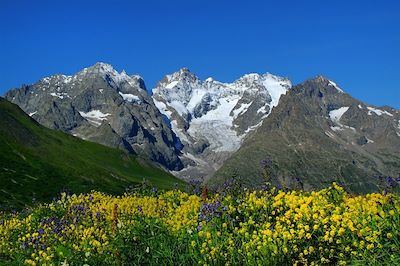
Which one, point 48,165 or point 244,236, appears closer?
point 244,236

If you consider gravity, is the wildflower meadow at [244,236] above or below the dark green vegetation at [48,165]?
below

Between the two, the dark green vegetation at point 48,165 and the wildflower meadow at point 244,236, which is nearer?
the wildflower meadow at point 244,236

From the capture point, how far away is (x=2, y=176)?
230ft

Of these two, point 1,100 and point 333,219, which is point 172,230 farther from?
point 1,100

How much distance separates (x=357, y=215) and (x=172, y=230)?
5089 mm

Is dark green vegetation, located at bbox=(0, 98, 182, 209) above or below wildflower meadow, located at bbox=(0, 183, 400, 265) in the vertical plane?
above

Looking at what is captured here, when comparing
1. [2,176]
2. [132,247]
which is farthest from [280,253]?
[2,176]

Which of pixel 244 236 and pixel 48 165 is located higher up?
pixel 48 165

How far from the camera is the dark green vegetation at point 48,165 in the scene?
228ft

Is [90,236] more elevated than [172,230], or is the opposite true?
[172,230]

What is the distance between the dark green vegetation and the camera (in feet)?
228

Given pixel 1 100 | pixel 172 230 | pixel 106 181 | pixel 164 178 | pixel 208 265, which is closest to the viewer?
pixel 208 265

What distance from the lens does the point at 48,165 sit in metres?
90.7

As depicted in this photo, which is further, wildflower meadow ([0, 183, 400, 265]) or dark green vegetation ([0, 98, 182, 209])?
dark green vegetation ([0, 98, 182, 209])
